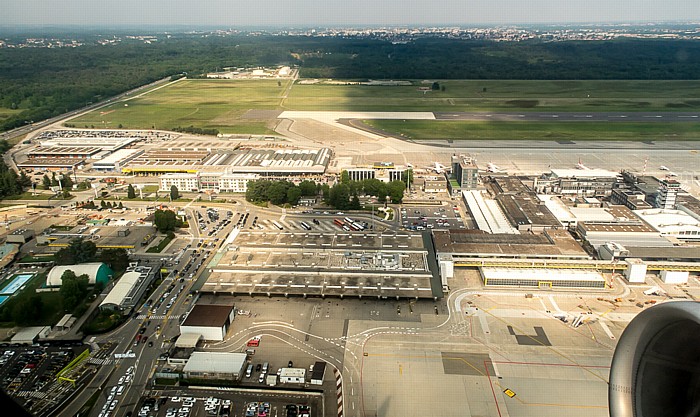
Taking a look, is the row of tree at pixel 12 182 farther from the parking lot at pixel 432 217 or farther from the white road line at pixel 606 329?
the white road line at pixel 606 329

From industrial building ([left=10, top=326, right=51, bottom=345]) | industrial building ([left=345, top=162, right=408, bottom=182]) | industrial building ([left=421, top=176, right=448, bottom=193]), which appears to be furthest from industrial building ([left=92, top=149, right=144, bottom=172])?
industrial building ([left=421, top=176, right=448, bottom=193])

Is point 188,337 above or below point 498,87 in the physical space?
below

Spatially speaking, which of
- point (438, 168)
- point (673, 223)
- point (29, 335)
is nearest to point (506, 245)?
point (673, 223)

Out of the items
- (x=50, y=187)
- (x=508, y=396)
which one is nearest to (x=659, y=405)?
(x=508, y=396)

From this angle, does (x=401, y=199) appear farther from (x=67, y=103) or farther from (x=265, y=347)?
(x=67, y=103)

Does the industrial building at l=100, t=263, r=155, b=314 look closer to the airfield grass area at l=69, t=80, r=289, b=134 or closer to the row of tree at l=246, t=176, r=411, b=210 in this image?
the row of tree at l=246, t=176, r=411, b=210

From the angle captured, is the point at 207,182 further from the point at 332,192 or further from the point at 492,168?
the point at 492,168

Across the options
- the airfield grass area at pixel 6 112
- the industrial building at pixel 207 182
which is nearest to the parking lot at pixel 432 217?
the industrial building at pixel 207 182
